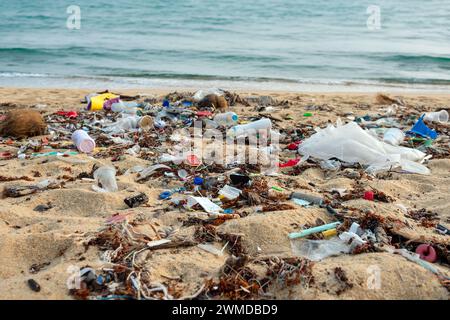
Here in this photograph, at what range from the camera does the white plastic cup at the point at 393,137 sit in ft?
17.3

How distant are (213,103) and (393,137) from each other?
2.78 metres

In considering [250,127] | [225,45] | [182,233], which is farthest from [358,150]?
[225,45]

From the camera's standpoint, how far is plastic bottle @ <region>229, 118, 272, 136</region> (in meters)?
5.69

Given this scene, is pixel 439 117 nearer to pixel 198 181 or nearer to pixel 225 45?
pixel 198 181

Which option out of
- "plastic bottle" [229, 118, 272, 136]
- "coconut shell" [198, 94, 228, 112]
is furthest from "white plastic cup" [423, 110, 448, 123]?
"coconut shell" [198, 94, 228, 112]

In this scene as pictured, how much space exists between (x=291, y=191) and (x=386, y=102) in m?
4.82

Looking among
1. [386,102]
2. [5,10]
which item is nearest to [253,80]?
[386,102]

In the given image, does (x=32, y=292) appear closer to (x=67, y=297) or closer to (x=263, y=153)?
(x=67, y=297)

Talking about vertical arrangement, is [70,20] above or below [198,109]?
above

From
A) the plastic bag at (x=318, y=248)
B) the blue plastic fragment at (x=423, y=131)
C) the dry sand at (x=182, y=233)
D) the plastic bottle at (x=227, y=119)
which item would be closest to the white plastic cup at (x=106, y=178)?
the dry sand at (x=182, y=233)

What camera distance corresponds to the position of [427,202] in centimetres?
377

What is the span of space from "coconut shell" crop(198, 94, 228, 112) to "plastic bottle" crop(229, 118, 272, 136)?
1.27m

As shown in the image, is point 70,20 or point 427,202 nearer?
point 427,202

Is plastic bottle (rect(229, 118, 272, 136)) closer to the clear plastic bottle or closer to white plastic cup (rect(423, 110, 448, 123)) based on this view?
the clear plastic bottle
